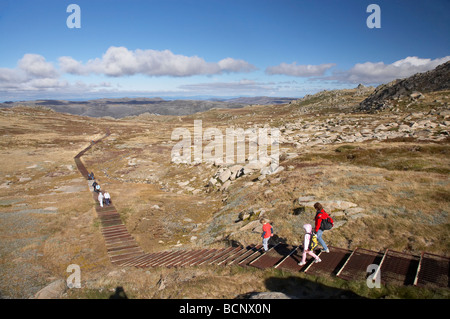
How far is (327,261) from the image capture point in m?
12.4

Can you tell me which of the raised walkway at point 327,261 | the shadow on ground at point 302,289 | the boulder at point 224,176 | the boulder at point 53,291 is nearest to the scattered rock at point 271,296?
the shadow on ground at point 302,289

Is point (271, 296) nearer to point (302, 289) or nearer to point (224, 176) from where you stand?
point (302, 289)

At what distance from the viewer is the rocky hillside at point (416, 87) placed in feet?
261

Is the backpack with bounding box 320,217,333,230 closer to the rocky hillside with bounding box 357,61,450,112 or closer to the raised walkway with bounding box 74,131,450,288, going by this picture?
the raised walkway with bounding box 74,131,450,288

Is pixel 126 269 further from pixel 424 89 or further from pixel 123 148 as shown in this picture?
pixel 424 89

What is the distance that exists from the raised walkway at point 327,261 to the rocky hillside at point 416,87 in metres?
82.0

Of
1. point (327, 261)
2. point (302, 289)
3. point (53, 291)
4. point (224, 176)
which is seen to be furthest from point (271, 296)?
point (224, 176)

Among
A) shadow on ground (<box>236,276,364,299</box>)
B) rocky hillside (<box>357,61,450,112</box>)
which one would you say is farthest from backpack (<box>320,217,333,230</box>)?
rocky hillside (<box>357,61,450,112</box>)

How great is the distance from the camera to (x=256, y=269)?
12328 millimetres

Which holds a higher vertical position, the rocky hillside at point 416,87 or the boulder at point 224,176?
the rocky hillside at point 416,87

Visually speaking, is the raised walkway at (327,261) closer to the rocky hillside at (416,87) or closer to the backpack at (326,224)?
the backpack at (326,224)

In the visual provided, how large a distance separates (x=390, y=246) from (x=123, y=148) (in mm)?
79083

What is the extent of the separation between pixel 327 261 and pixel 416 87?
102 m

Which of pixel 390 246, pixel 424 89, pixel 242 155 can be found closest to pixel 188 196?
pixel 242 155
